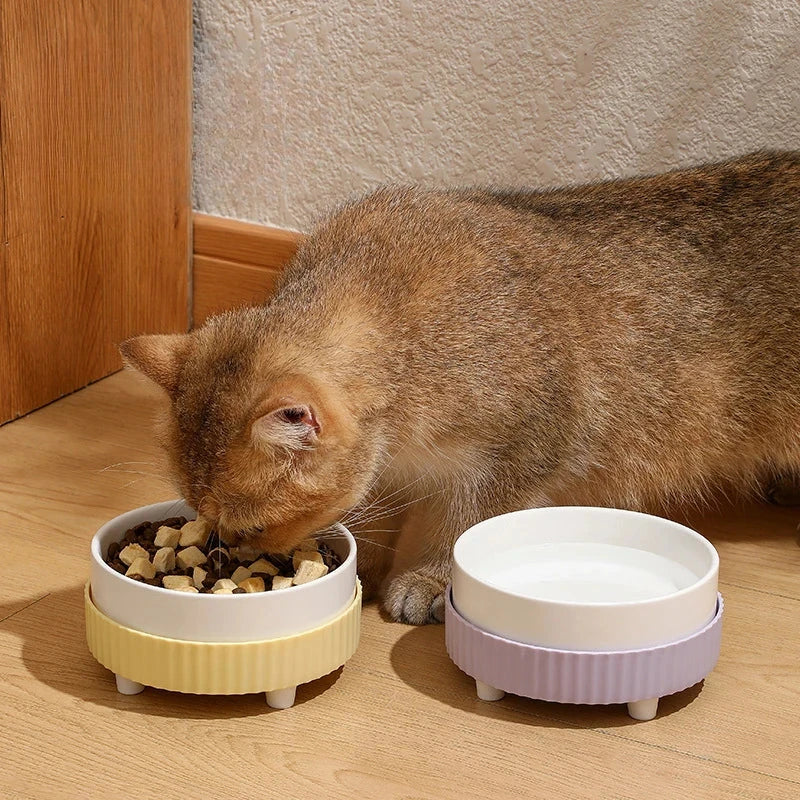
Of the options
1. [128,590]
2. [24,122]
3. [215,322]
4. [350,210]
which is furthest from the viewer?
[24,122]

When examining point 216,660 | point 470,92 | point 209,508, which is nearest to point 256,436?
point 209,508

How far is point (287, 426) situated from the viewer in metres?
1.36

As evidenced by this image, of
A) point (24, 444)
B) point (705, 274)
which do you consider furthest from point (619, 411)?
point (24, 444)

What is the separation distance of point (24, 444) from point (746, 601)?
131 centimetres

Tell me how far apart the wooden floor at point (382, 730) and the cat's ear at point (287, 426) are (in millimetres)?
332

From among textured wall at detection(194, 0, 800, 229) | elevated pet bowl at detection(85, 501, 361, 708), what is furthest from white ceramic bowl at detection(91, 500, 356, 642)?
textured wall at detection(194, 0, 800, 229)

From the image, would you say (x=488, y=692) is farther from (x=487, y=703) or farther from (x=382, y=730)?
(x=382, y=730)

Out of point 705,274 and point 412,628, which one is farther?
point 705,274

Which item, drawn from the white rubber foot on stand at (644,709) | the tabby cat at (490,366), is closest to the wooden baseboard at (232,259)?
the tabby cat at (490,366)

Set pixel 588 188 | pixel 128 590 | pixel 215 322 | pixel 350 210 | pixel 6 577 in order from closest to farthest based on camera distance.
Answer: pixel 128 590
pixel 215 322
pixel 6 577
pixel 350 210
pixel 588 188

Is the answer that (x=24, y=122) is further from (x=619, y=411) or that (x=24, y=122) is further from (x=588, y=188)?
(x=619, y=411)

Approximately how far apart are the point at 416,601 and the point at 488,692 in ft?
0.80

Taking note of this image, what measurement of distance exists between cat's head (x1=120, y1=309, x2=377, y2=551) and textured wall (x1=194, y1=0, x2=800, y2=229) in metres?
0.98

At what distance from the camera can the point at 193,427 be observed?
1.45 m
